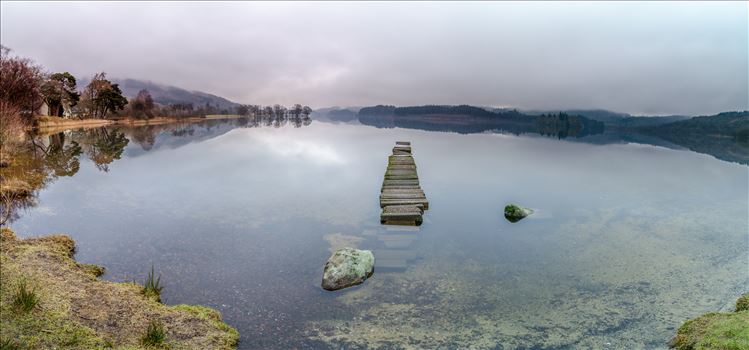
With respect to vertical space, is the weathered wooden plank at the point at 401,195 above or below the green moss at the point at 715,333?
above

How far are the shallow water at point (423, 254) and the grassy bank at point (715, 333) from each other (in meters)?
0.53

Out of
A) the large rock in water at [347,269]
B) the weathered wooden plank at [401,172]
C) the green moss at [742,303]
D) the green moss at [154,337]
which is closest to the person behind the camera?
the green moss at [154,337]

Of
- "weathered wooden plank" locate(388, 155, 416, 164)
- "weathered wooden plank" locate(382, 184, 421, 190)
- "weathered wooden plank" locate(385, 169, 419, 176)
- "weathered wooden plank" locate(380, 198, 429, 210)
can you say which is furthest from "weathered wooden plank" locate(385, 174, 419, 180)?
"weathered wooden plank" locate(380, 198, 429, 210)

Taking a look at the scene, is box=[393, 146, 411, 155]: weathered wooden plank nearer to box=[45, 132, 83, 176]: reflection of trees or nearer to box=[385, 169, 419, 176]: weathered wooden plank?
box=[385, 169, 419, 176]: weathered wooden plank

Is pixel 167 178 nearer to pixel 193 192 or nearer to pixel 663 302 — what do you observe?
pixel 193 192

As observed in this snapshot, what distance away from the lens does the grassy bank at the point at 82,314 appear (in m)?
9.09

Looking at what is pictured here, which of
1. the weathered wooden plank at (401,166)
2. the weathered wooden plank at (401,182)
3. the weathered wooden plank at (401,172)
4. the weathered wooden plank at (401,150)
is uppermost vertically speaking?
the weathered wooden plank at (401,150)

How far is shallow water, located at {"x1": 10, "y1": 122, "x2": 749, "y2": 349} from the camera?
12438 millimetres

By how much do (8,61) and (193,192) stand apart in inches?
2351

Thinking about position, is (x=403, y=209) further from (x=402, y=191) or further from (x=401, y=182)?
(x=401, y=182)

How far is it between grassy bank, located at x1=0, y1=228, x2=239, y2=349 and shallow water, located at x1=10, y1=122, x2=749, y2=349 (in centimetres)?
109

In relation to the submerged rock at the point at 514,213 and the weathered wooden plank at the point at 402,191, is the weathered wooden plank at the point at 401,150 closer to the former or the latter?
the weathered wooden plank at the point at 402,191

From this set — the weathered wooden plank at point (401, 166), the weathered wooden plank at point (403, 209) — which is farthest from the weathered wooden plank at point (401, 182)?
the weathered wooden plank at point (403, 209)

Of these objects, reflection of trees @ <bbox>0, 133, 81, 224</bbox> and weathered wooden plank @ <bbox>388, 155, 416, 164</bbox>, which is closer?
reflection of trees @ <bbox>0, 133, 81, 224</bbox>
